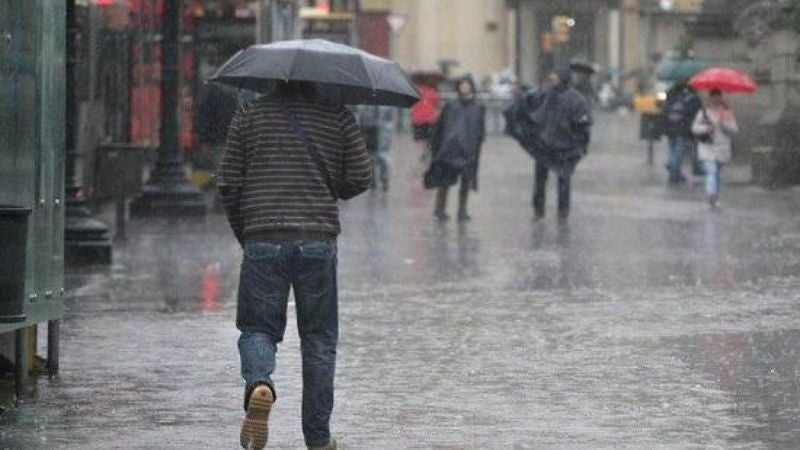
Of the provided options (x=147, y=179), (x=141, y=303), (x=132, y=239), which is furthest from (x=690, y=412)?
(x=147, y=179)

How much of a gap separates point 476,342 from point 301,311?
179 inches

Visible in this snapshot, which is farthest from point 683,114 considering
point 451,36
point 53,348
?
point 451,36

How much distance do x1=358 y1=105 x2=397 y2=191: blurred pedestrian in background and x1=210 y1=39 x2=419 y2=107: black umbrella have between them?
896 inches

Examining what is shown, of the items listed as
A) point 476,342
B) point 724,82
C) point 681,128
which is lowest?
point 476,342

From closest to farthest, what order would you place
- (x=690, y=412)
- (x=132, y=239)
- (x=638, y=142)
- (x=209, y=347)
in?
(x=690, y=412)
(x=209, y=347)
(x=132, y=239)
(x=638, y=142)

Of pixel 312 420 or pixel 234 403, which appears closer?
pixel 312 420

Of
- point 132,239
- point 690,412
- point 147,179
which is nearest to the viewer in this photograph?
point 690,412

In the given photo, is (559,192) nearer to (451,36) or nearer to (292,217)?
(292,217)

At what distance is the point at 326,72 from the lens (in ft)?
33.0

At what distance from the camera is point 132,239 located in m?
23.4

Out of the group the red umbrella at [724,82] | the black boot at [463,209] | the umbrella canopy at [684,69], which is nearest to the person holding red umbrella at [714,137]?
the red umbrella at [724,82]

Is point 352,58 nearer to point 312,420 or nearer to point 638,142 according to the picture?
point 312,420

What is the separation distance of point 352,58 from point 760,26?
2816cm

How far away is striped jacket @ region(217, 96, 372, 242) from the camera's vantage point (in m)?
9.91
